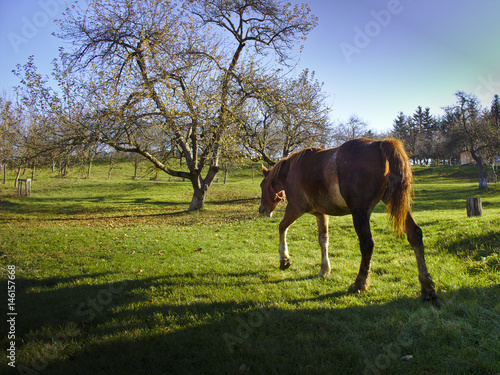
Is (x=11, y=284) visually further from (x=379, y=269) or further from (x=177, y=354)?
(x=379, y=269)

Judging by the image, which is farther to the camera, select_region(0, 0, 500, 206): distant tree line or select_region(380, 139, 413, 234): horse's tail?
select_region(0, 0, 500, 206): distant tree line

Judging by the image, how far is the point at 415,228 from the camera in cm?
448

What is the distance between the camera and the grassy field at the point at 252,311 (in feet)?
10.1

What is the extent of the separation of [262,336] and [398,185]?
10.1 ft

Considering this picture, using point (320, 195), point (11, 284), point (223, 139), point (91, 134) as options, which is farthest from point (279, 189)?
point (91, 134)

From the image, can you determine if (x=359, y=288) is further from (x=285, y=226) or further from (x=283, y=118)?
(x=283, y=118)

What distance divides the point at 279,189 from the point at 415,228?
Answer: 3667 millimetres

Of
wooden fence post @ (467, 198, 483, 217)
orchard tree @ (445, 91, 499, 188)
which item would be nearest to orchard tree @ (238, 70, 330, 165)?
wooden fence post @ (467, 198, 483, 217)

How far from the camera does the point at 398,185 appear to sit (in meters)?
4.39

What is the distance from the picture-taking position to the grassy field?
3.08m

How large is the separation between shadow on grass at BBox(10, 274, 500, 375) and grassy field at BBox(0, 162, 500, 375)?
0.06 feet
